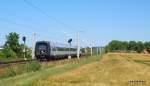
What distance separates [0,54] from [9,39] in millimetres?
17610

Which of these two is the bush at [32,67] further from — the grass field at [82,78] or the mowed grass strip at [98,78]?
the mowed grass strip at [98,78]

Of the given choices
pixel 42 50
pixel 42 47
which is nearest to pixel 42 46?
pixel 42 47

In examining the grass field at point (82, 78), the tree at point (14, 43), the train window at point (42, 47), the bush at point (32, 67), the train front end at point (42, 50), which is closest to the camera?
the grass field at point (82, 78)

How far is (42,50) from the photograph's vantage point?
52.7 meters

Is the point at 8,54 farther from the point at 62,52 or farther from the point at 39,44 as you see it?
the point at 39,44

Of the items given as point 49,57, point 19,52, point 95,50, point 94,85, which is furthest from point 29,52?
point 95,50

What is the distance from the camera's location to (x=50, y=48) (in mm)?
52812

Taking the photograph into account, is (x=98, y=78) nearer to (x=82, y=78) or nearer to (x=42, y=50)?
(x=82, y=78)

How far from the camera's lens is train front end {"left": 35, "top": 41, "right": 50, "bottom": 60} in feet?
172

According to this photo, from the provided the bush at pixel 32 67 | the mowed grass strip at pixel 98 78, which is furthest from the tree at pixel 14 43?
the mowed grass strip at pixel 98 78

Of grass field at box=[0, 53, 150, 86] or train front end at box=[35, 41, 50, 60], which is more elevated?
train front end at box=[35, 41, 50, 60]

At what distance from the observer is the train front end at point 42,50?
52438mm

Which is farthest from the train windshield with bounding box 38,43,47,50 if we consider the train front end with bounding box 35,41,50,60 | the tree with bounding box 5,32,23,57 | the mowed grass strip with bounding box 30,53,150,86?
the tree with bounding box 5,32,23,57

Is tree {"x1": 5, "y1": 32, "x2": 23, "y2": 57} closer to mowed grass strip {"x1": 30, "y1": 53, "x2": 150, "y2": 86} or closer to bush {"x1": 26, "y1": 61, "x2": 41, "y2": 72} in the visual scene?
bush {"x1": 26, "y1": 61, "x2": 41, "y2": 72}
